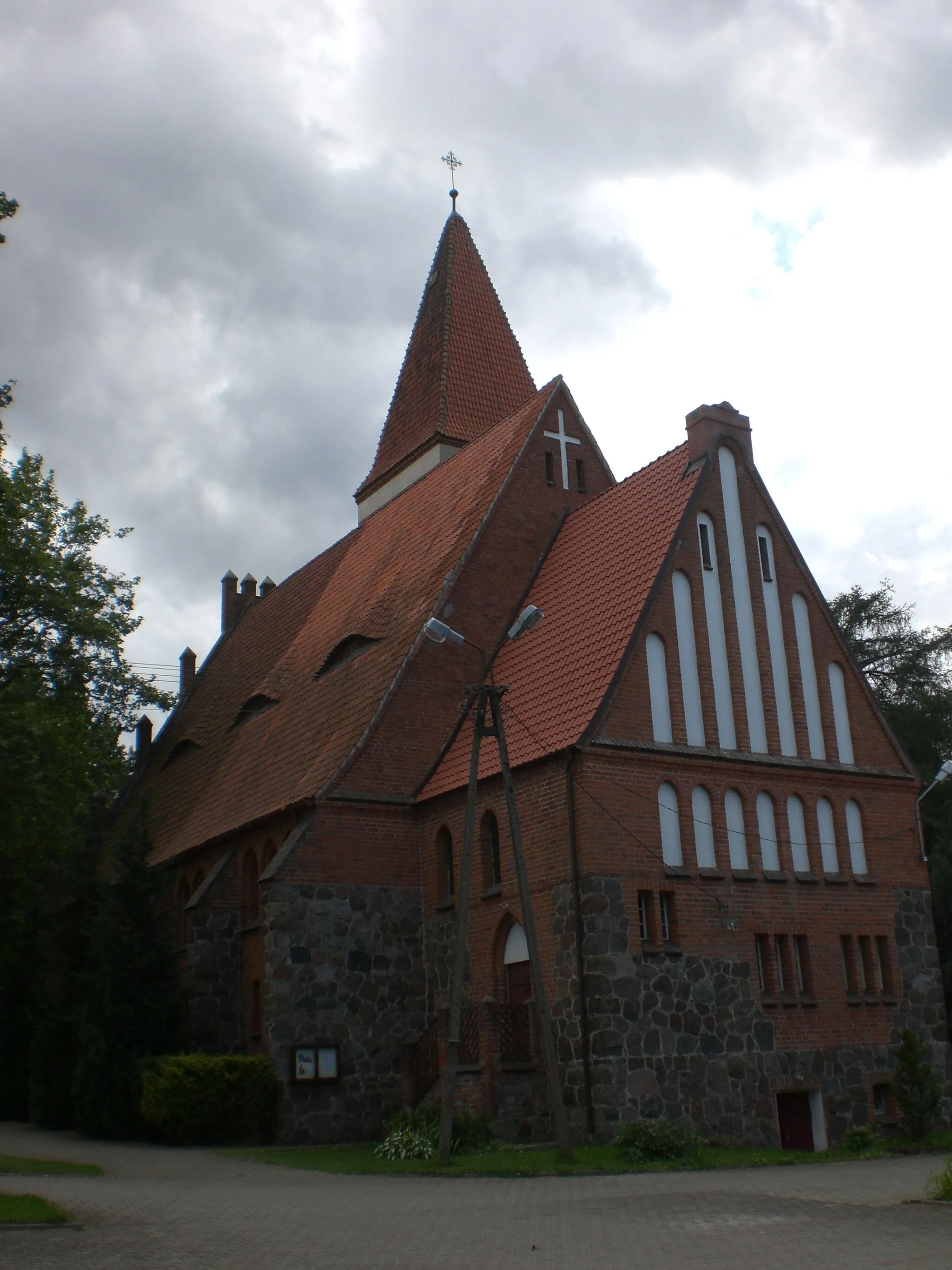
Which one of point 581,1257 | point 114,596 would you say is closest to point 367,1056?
point 581,1257

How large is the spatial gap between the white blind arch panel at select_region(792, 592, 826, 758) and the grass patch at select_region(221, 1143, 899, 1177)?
6.77m

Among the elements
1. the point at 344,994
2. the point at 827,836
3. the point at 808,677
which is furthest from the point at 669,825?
the point at 344,994

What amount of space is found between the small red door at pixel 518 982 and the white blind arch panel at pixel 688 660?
4434 mm

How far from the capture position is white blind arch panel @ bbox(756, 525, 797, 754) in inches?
908

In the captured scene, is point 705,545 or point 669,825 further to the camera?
point 705,545

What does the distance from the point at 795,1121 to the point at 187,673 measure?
77.6ft

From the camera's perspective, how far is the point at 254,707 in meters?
31.1

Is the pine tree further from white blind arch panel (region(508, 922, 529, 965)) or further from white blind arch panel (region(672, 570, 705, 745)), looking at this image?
white blind arch panel (region(672, 570, 705, 745))

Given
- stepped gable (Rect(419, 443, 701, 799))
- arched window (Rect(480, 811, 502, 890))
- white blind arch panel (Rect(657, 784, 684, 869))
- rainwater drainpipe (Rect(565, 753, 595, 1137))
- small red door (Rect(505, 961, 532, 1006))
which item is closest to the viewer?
rainwater drainpipe (Rect(565, 753, 595, 1137))

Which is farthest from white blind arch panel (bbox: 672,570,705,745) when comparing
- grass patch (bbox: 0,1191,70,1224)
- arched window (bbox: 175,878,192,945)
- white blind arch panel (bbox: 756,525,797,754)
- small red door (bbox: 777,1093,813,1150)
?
grass patch (bbox: 0,1191,70,1224)

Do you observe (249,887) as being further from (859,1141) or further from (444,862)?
(859,1141)

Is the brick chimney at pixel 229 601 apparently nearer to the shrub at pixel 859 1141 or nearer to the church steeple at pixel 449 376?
the church steeple at pixel 449 376

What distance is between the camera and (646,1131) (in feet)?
57.0

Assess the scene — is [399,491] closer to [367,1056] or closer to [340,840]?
[340,840]
